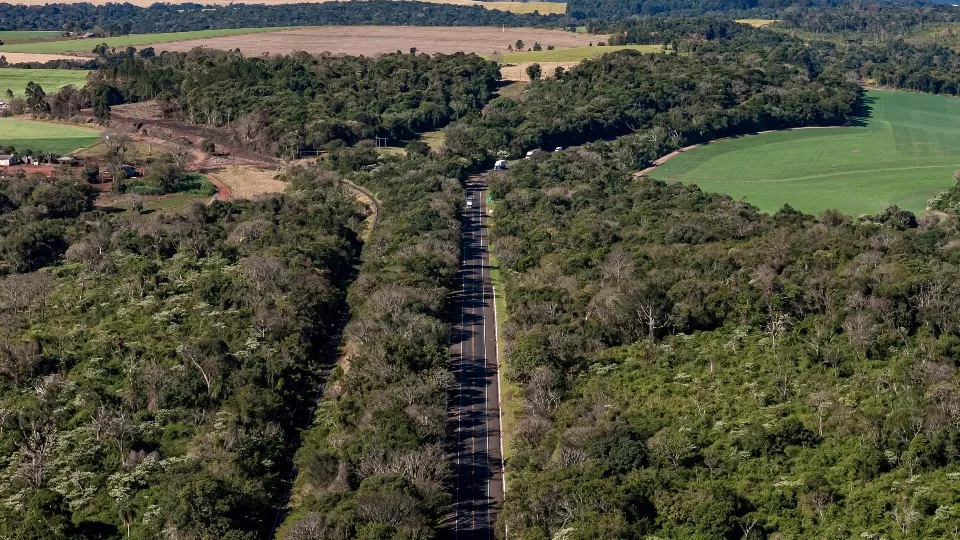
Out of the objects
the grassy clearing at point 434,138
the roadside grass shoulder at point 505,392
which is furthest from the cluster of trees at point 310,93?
the roadside grass shoulder at point 505,392

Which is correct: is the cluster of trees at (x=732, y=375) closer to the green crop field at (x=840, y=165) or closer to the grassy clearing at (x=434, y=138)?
the green crop field at (x=840, y=165)

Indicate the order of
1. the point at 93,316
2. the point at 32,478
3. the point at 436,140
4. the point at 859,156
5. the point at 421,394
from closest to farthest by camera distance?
the point at 32,478 < the point at 421,394 < the point at 93,316 < the point at 859,156 < the point at 436,140

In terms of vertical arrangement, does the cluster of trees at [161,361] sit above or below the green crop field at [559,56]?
below

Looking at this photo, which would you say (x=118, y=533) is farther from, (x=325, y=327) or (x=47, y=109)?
(x=47, y=109)

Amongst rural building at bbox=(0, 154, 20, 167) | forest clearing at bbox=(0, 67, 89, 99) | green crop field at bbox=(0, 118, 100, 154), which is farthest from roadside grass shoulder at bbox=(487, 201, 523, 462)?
forest clearing at bbox=(0, 67, 89, 99)

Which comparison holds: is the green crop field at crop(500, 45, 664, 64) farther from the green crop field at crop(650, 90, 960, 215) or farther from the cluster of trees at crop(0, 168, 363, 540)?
the cluster of trees at crop(0, 168, 363, 540)

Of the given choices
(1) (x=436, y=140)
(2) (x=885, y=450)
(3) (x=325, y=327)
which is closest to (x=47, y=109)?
(1) (x=436, y=140)

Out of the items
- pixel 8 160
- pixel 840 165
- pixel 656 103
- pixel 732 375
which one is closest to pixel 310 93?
pixel 8 160
